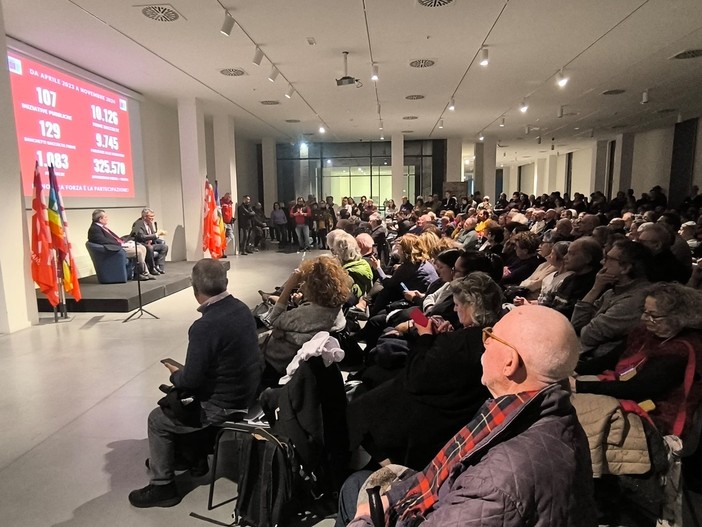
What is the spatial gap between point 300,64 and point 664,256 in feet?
18.4

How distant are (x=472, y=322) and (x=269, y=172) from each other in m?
15.2

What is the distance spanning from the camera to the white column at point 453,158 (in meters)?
16.4

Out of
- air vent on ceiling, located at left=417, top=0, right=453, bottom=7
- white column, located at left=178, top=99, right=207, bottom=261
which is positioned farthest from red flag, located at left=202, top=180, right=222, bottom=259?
air vent on ceiling, located at left=417, top=0, right=453, bottom=7

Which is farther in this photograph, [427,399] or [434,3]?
[434,3]

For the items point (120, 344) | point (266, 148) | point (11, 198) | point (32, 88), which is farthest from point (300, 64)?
point (266, 148)

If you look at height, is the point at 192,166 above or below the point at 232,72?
below

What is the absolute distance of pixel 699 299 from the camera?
6.46 ft

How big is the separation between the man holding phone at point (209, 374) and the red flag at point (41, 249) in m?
3.79

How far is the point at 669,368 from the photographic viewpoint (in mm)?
1913

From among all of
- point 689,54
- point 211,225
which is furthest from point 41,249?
point 689,54

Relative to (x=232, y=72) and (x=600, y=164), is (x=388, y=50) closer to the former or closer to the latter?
(x=232, y=72)

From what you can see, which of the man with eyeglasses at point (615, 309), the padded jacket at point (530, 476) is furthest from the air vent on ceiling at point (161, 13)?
the padded jacket at point (530, 476)

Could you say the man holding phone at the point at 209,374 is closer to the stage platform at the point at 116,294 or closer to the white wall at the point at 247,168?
the stage platform at the point at 116,294

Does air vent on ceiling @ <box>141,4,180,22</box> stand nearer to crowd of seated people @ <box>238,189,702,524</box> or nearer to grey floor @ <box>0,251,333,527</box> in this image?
crowd of seated people @ <box>238,189,702,524</box>
